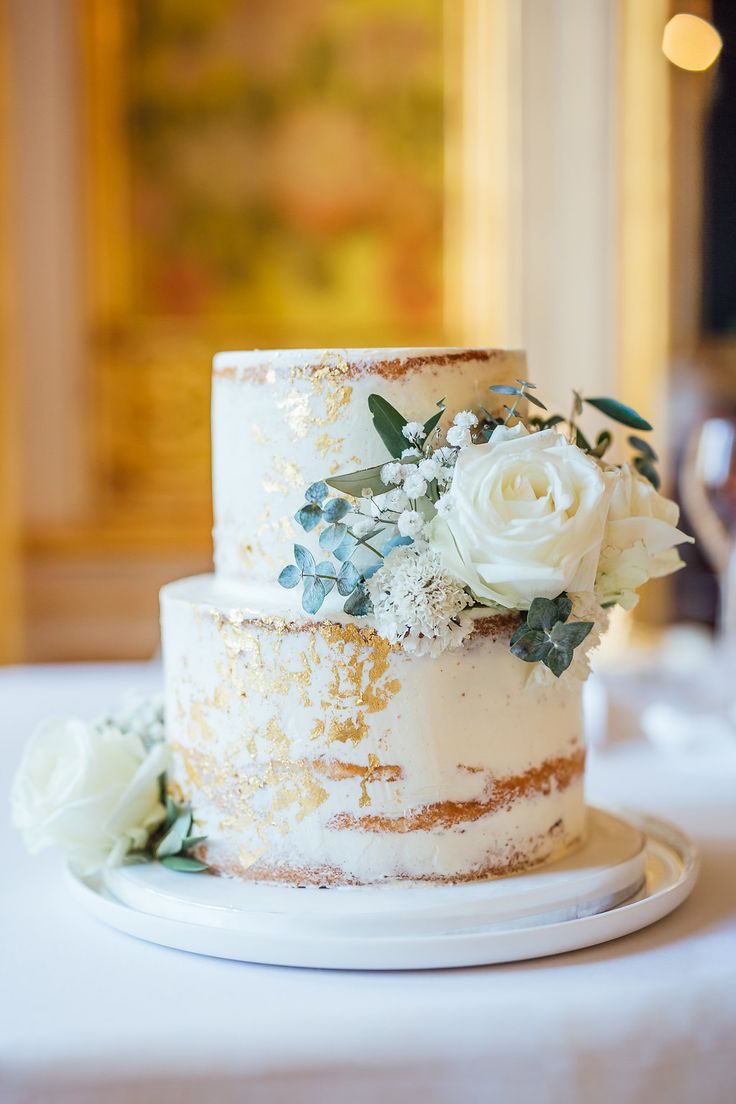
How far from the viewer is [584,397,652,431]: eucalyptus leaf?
41.8 inches

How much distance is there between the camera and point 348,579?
96 cm

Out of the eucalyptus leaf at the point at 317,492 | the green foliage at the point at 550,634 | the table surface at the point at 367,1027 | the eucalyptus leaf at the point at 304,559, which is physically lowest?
the table surface at the point at 367,1027

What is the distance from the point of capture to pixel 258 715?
3.37 ft

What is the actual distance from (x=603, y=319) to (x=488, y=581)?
153 inches

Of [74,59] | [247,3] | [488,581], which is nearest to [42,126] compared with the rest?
[74,59]

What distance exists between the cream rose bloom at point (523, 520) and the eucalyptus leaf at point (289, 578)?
0.12 metres

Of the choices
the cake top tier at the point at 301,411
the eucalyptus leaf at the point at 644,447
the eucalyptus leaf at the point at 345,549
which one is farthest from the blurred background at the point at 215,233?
the eucalyptus leaf at the point at 345,549

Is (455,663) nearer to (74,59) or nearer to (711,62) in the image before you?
(711,62)

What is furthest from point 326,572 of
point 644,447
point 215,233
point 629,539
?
point 215,233

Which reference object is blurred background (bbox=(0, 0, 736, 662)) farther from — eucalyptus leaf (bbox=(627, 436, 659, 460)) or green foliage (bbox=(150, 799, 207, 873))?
green foliage (bbox=(150, 799, 207, 873))

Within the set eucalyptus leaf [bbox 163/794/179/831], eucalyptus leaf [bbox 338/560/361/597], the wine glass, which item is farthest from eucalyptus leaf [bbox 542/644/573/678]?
the wine glass

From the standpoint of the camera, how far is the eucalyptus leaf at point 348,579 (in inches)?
37.7

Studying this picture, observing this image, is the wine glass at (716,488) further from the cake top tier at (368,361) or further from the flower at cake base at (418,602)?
the flower at cake base at (418,602)

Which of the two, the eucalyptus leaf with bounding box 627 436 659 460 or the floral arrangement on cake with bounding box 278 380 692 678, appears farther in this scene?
the eucalyptus leaf with bounding box 627 436 659 460
